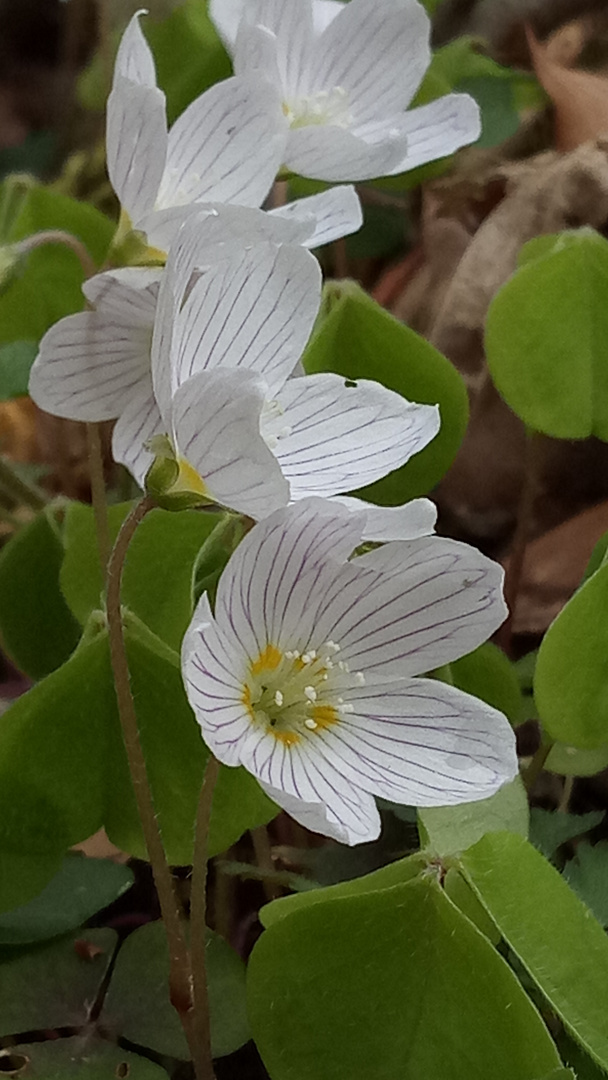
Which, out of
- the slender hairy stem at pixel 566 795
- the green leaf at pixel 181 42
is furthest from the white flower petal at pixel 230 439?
the green leaf at pixel 181 42

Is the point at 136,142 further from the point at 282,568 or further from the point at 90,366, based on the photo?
the point at 282,568

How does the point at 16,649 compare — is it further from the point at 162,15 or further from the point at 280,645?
the point at 162,15

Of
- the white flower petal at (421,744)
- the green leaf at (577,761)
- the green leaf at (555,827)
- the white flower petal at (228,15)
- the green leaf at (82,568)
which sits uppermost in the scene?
the white flower petal at (228,15)

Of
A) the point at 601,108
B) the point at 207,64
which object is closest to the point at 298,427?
the point at 207,64

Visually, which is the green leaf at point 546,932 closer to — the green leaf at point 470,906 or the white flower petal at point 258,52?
the green leaf at point 470,906

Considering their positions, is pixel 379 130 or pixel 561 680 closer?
pixel 561 680

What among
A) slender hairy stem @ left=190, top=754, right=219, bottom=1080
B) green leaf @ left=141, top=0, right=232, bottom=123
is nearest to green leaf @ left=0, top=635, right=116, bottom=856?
slender hairy stem @ left=190, top=754, right=219, bottom=1080

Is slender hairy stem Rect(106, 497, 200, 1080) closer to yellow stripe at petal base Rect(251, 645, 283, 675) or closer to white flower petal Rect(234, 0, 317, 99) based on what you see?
yellow stripe at petal base Rect(251, 645, 283, 675)

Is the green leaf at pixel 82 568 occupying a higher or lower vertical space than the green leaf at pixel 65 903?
higher

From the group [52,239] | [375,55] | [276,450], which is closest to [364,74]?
[375,55]
